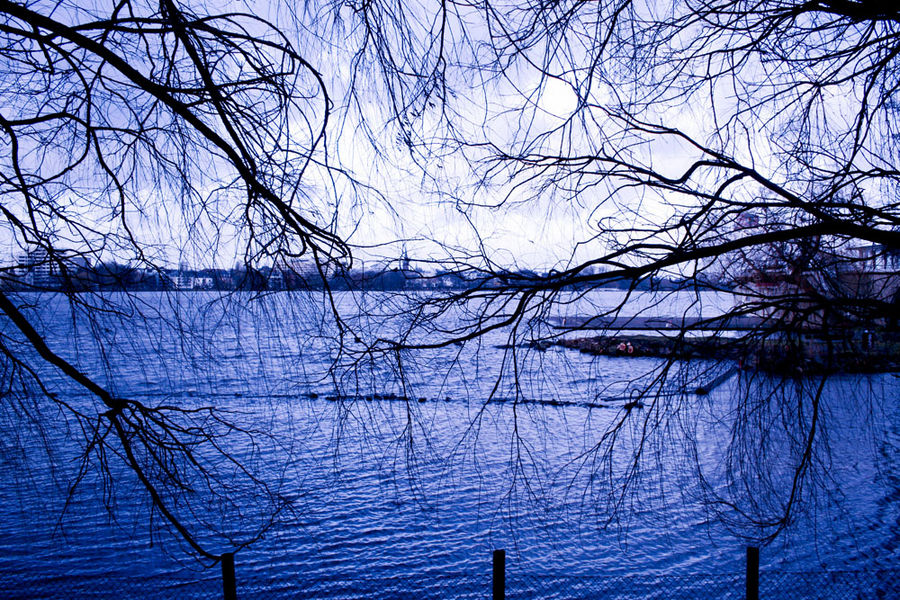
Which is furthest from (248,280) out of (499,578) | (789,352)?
(499,578)

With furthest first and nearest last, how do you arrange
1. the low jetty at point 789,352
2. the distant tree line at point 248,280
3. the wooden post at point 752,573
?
the wooden post at point 752,573
the low jetty at point 789,352
the distant tree line at point 248,280

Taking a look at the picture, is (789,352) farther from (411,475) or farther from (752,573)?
(752,573)

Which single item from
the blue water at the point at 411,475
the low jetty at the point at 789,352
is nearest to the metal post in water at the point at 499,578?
the blue water at the point at 411,475

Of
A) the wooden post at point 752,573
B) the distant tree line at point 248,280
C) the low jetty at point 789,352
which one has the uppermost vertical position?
the distant tree line at point 248,280

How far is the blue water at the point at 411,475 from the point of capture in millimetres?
2574

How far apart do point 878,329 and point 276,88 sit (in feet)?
9.96

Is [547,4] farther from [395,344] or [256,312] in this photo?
[256,312]

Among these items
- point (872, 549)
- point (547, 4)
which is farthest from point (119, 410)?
point (872, 549)

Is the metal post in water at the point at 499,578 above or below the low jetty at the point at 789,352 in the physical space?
below

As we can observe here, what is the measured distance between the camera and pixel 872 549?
1209cm

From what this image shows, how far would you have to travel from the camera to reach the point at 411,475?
7.59ft

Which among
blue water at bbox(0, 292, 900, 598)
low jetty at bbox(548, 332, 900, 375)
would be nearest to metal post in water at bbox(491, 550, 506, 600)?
blue water at bbox(0, 292, 900, 598)

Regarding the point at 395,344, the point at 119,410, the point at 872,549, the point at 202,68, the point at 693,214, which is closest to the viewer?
the point at 202,68

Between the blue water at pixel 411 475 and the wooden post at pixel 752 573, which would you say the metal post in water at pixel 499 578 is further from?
the wooden post at pixel 752 573
